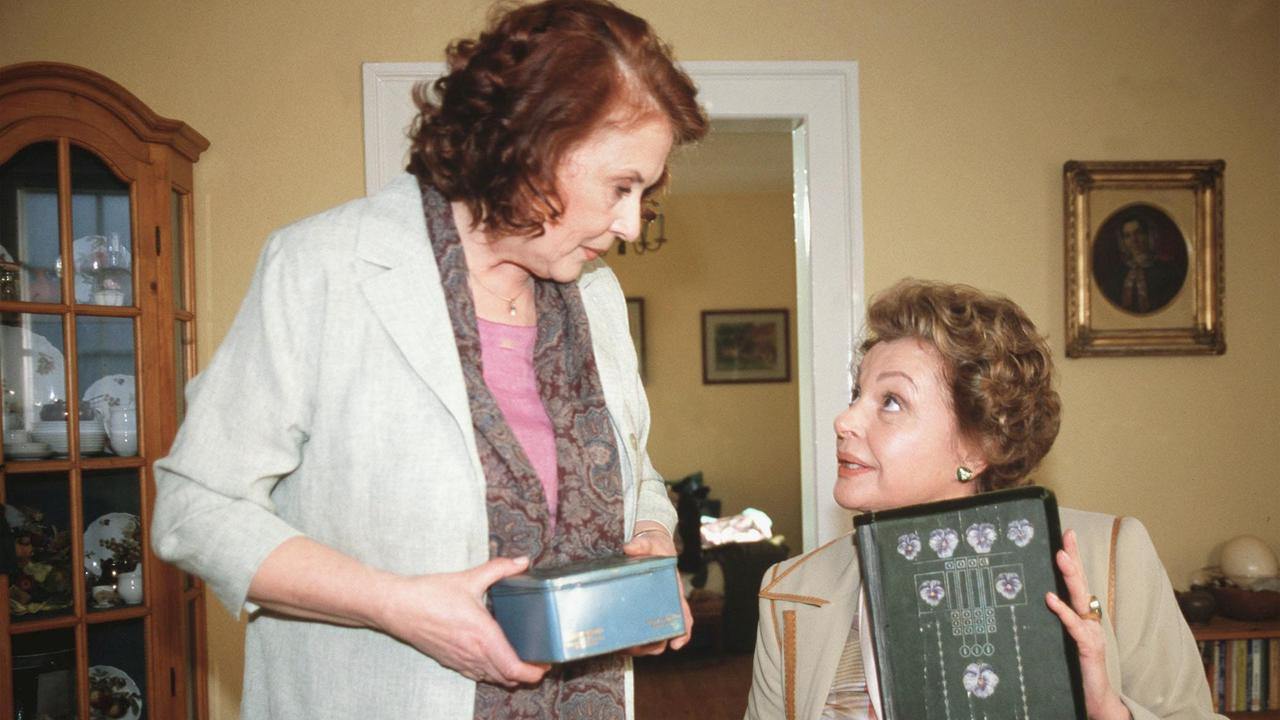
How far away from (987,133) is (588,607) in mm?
2646

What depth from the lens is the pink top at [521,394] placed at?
1.15 m

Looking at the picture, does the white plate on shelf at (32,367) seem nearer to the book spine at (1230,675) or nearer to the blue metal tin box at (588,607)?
the blue metal tin box at (588,607)

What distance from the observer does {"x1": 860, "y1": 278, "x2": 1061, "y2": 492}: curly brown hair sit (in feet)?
5.30

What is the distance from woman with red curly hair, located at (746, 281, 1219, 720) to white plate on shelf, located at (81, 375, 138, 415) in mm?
1825

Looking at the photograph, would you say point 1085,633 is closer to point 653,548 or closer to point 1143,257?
point 653,548

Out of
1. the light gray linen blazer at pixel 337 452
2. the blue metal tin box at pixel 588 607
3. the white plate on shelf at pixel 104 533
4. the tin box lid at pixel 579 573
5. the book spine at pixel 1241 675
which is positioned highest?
the light gray linen blazer at pixel 337 452

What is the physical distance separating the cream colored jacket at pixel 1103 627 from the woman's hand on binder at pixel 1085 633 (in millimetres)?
56

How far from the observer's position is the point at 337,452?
102cm

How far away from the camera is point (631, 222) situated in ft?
3.80

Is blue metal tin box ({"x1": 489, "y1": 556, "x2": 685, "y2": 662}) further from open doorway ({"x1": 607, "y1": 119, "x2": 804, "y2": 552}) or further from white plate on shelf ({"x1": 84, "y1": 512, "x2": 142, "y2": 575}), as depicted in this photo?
open doorway ({"x1": 607, "y1": 119, "x2": 804, "y2": 552})

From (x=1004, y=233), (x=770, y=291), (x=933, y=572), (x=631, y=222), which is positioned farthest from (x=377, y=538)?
(x=770, y=291)

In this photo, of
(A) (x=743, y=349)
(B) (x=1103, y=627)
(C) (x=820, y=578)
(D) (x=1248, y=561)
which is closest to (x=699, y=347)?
(A) (x=743, y=349)

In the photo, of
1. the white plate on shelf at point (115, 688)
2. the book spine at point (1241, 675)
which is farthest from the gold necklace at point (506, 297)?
the book spine at point (1241, 675)

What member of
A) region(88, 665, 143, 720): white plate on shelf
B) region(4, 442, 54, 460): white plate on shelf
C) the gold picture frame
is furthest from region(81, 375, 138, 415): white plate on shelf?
the gold picture frame
